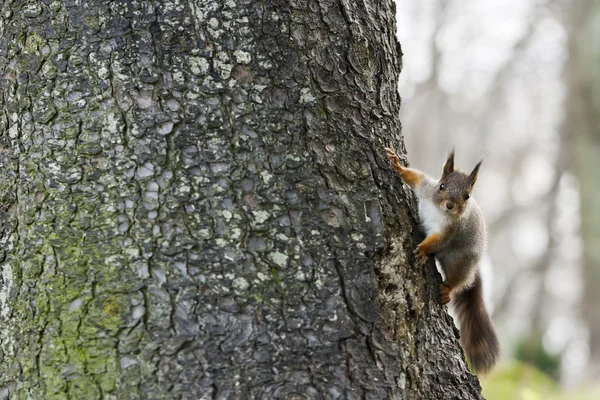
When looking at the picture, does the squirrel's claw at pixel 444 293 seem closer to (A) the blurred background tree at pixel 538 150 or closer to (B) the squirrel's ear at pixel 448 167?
(B) the squirrel's ear at pixel 448 167

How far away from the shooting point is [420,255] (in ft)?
5.87

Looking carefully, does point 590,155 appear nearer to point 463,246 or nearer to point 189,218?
point 463,246

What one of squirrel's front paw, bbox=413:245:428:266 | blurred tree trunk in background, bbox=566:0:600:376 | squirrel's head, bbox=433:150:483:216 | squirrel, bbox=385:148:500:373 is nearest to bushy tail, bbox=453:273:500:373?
squirrel, bbox=385:148:500:373

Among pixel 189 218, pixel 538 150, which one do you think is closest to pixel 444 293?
pixel 189 218

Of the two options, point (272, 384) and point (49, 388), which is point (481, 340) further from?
point (49, 388)

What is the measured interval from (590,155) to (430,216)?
7478 mm

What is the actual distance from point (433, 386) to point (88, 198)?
0.94m

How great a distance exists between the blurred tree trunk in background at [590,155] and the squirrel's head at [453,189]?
695 centimetres

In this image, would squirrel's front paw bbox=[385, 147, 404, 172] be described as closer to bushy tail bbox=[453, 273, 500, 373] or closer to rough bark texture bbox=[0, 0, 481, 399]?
Result: rough bark texture bbox=[0, 0, 481, 399]

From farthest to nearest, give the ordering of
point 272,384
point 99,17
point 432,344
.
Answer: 1. point 432,344
2. point 99,17
3. point 272,384

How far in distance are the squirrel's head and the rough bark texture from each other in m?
0.74

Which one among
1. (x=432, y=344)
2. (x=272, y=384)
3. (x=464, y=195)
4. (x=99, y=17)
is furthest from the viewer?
(x=464, y=195)

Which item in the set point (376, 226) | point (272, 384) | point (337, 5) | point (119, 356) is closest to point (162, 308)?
point (119, 356)

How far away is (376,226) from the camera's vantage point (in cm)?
163
